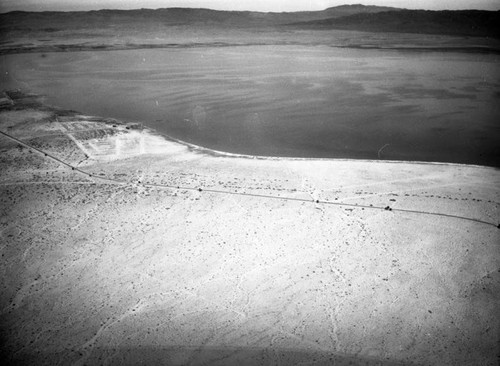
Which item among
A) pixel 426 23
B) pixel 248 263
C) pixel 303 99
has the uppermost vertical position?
pixel 426 23

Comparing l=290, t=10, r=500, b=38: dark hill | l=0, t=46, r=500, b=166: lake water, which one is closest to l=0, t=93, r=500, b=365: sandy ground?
l=0, t=46, r=500, b=166: lake water

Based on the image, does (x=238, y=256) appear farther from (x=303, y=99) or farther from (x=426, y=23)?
(x=426, y=23)

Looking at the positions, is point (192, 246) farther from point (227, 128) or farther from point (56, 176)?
point (227, 128)

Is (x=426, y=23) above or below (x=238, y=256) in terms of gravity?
above

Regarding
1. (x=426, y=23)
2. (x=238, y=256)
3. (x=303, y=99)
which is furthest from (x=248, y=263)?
(x=426, y=23)

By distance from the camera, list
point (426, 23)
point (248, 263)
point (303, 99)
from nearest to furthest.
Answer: point (248, 263), point (303, 99), point (426, 23)

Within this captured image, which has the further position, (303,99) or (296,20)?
(296,20)

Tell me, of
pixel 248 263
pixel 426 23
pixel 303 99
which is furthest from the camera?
pixel 426 23

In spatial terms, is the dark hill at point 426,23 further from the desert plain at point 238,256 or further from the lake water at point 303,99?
the desert plain at point 238,256

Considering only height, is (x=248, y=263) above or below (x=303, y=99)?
below

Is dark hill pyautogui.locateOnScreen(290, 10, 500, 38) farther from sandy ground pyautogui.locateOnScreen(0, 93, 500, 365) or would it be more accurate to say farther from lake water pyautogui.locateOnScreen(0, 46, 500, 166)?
sandy ground pyautogui.locateOnScreen(0, 93, 500, 365)
